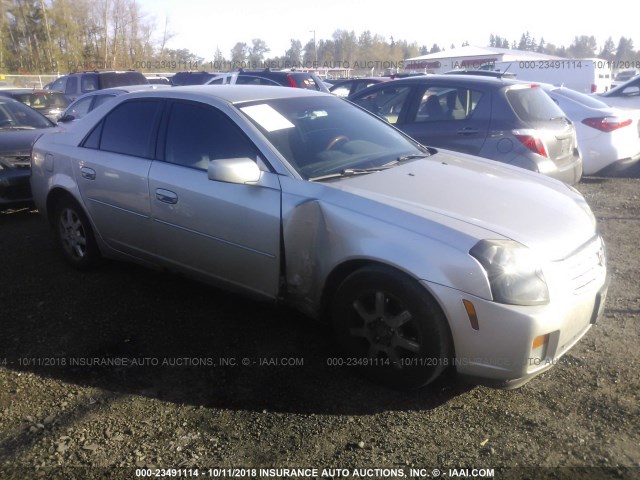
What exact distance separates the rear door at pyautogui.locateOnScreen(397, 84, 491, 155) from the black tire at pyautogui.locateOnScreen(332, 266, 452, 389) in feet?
12.2

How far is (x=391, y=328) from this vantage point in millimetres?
3264

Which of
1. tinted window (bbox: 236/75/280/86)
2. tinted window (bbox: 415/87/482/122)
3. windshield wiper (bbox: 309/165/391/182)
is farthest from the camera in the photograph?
tinted window (bbox: 236/75/280/86)

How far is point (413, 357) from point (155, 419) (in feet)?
4.52

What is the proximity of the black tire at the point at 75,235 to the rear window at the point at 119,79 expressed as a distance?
39.1 ft

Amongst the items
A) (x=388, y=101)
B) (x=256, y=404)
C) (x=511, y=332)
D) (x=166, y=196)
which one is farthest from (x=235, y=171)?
(x=388, y=101)

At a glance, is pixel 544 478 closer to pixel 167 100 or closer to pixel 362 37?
pixel 167 100

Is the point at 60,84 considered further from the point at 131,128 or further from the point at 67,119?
the point at 131,128

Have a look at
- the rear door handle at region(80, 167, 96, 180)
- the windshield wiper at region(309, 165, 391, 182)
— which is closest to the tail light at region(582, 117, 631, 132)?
the windshield wiper at region(309, 165, 391, 182)

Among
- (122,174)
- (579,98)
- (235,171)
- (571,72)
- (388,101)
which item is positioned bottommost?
(571,72)

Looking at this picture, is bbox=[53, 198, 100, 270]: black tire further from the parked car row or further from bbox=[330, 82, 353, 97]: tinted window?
bbox=[330, 82, 353, 97]: tinted window

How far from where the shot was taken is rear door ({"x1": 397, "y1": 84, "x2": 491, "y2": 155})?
6551mm

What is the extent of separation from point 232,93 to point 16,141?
14.0ft

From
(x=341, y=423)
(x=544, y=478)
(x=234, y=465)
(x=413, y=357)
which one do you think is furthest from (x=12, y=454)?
(x=544, y=478)

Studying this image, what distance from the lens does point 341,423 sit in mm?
3084
